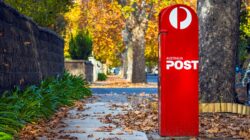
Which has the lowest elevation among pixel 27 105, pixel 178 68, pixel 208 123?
pixel 208 123

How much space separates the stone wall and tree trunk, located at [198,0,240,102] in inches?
177

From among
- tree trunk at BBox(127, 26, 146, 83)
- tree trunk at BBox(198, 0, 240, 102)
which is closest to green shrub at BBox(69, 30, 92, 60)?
tree trunk at BBox(127, 26, 146, 83)

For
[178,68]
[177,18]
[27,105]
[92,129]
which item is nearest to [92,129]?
[92,129]

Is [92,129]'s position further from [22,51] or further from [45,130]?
[22,51]

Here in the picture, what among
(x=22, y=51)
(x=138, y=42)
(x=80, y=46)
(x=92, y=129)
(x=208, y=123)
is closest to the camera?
(x=92, y=129)

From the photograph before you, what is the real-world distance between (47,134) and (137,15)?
36.6 m

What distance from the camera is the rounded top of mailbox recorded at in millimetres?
9820

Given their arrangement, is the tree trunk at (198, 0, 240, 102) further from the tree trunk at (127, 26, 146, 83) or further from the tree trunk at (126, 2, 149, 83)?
the tree trunk at (127, 26, 146, 83)

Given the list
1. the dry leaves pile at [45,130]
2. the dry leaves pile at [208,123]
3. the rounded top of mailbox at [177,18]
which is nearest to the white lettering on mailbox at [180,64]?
the rounded top of mailbox at [177,18]

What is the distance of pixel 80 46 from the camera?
146 ft

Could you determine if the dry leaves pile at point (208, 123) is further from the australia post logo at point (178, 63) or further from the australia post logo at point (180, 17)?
the australia post logo at point (180, 17)

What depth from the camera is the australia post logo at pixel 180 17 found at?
982cm

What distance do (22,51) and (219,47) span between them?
509 centimetres

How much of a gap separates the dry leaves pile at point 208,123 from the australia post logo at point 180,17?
1.99 m
